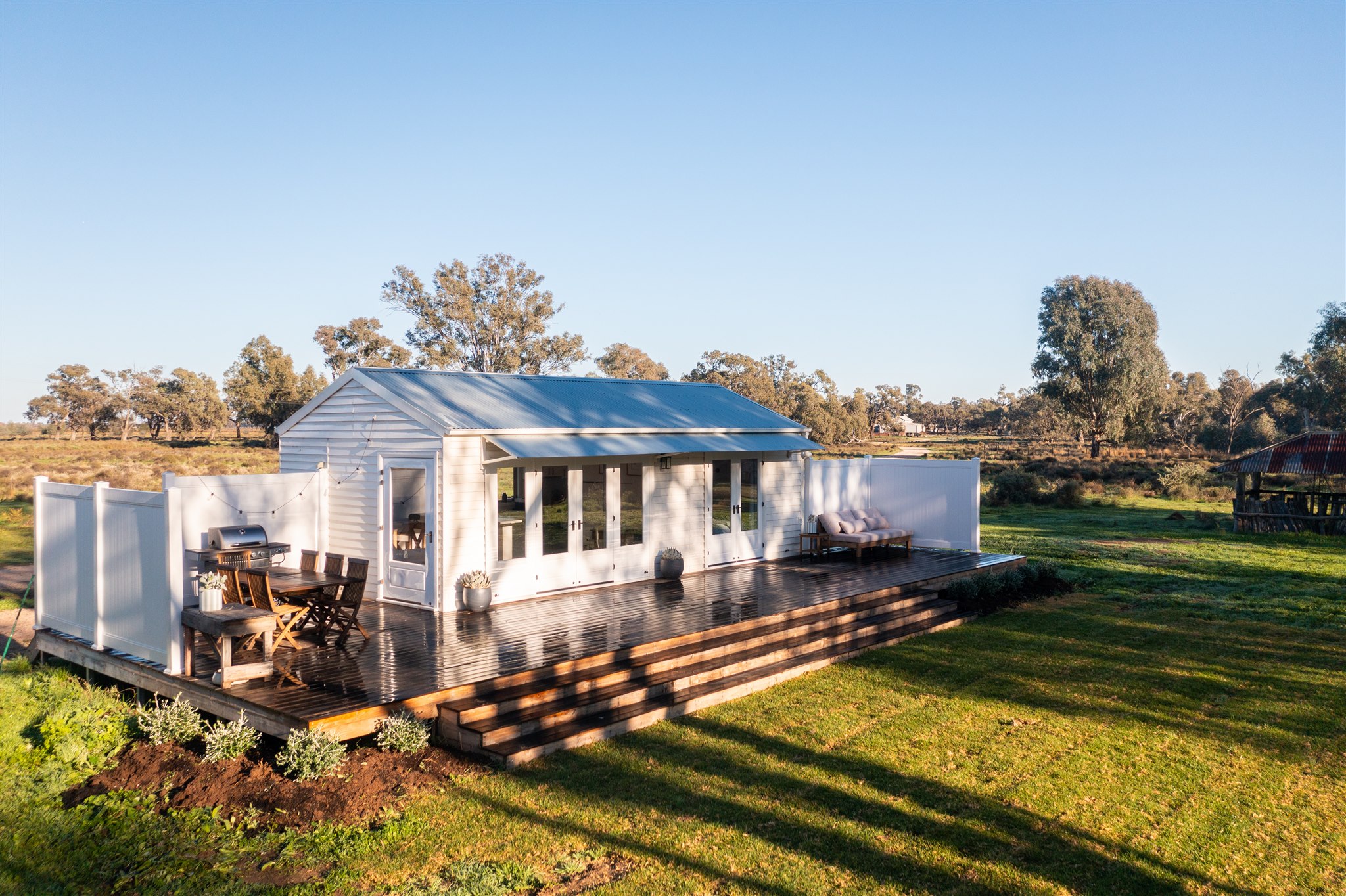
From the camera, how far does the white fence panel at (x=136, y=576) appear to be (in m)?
7.30

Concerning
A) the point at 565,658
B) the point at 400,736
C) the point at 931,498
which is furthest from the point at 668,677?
the point at 931,498

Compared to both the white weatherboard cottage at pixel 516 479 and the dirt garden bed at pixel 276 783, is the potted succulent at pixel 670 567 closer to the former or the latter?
the white weatherboard cottage at pixel 516 479

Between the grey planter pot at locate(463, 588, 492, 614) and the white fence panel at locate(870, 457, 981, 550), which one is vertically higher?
the white fence panel at locate(870, 457, 981, 550)

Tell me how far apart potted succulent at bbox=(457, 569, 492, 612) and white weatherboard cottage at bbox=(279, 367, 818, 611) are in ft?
0.51

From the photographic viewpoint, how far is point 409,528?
10484 mm

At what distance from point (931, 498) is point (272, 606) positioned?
38.8 feet

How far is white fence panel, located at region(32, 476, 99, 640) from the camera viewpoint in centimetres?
834

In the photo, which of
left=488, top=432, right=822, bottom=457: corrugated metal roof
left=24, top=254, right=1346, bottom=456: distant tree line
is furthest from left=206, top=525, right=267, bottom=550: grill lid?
left=24, top=254, right=1346, bottom=456: distant tree line

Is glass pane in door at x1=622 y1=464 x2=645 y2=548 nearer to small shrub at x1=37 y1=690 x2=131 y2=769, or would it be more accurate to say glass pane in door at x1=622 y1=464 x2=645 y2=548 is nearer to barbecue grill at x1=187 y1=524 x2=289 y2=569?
barbecue grill at x1=187 y1=524 x2=289 y2=569

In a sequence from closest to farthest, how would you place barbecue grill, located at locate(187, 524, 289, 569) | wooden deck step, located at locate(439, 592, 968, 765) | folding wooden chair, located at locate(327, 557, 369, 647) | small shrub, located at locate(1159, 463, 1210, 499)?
1. wooden deck step, located at locate(439, 592, 968, 765)
2. folding wooden chair, located at locate(327, 557, 369, 647)
3. barbecue grill, located at locate(187, 524, 289, 569)
4. small shrub, located at locate(1159, 463, 1210, 499)

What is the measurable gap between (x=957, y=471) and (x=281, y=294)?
2306 centimetres

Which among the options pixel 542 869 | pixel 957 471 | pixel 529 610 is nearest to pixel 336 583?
pixel 529 610

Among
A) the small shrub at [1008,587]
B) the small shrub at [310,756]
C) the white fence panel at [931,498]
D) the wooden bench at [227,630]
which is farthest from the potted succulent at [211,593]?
the white fence panel at [931,498]

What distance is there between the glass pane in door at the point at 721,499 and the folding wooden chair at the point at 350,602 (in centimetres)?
622
